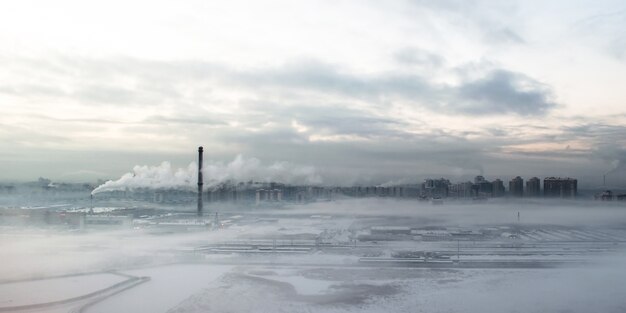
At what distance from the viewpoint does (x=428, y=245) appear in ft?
106

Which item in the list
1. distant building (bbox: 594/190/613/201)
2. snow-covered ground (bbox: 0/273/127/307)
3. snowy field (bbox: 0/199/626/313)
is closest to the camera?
snowy field (bbox: 0/199/626/313)

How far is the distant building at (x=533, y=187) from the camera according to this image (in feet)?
359

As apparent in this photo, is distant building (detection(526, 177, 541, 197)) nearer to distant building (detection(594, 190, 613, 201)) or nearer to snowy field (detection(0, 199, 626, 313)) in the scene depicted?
distant building (detection(594, 190, 613, 201))

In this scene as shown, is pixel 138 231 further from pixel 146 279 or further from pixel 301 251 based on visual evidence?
pixel 146 279

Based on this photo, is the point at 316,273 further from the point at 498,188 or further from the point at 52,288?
the point at 498,188

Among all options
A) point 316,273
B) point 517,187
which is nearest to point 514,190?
point 517,187

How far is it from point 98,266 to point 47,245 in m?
11.3

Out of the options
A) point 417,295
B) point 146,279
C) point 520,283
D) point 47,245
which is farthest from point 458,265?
point 47,245

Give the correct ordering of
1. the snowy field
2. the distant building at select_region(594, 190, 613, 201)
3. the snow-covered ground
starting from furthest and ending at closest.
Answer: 1. the distant building at select_region(594, 190, 613, 201)
2. the snow-covered ground
3. the snowy field

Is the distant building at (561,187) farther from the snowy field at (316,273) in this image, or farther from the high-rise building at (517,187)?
the snowy field at (316,273)

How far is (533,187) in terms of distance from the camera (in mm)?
110125

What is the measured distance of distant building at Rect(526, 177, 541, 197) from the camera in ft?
359

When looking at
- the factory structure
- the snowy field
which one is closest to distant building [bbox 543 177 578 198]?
the factory structure

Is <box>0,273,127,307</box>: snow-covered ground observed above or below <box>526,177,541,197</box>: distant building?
below
